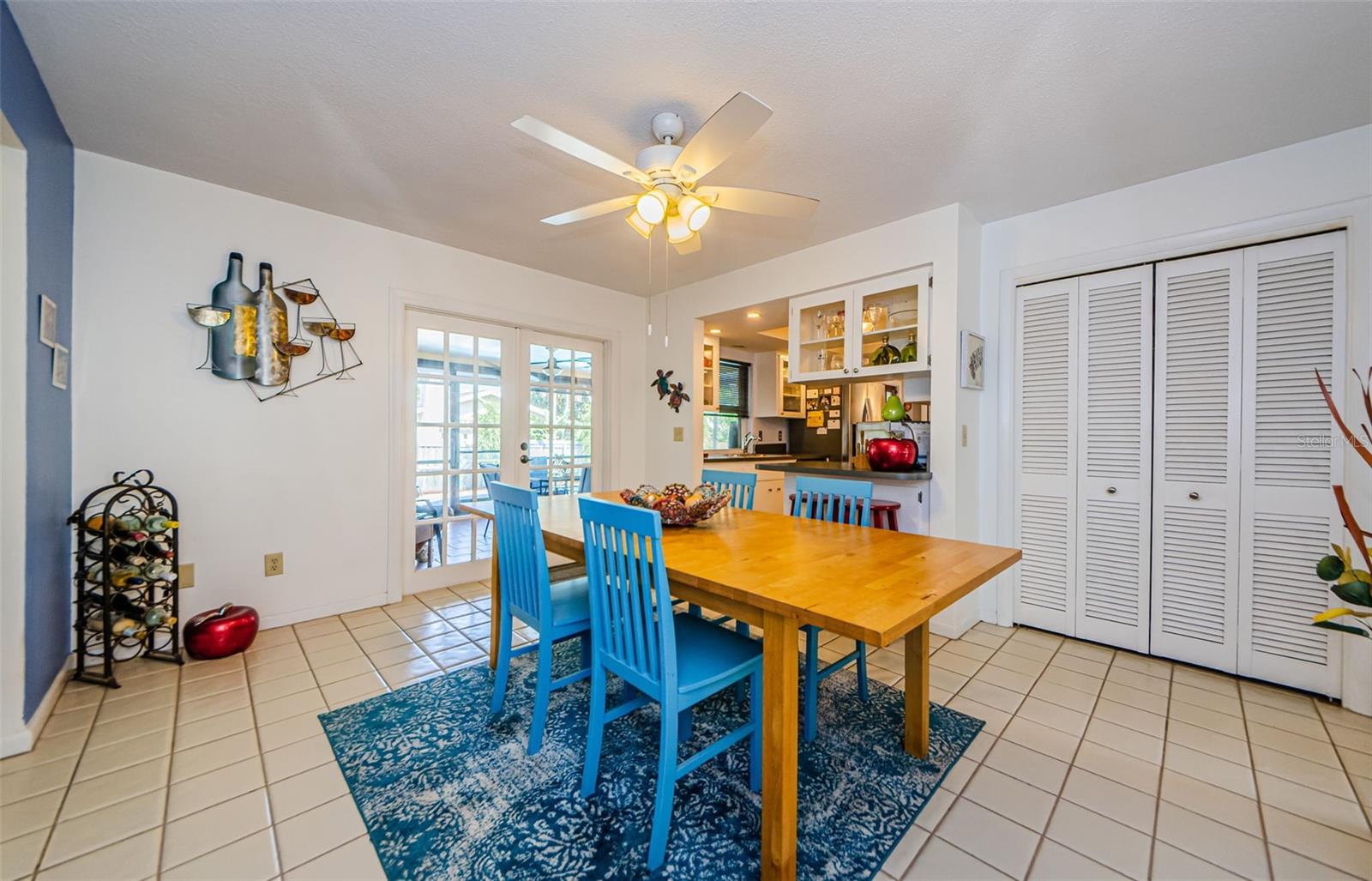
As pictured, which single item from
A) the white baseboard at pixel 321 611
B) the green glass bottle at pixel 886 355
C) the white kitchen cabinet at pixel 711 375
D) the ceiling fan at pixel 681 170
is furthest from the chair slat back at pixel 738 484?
the white kitchen cabinet at pixel 711 375

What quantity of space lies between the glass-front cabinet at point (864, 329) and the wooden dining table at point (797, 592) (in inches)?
60.4

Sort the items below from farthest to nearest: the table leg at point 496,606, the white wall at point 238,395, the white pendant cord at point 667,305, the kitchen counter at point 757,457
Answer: the kitchen counter at point 757,457 → the white pendant cord at point 667,305 → the white wall at point 238,395 → the table leg at point 496,606

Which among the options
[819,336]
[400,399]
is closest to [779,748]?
[819,336]

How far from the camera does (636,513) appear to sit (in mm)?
1329

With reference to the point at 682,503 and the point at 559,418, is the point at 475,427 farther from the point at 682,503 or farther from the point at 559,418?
the point at 682,503

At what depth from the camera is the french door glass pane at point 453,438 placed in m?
3.49

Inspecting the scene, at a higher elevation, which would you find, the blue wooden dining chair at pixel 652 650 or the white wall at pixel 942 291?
the white wall at pixel 942 291

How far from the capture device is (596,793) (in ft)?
5.19

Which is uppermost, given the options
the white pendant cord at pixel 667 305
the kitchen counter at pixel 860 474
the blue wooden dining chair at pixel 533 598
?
the white pendant cord at pixel 667 305

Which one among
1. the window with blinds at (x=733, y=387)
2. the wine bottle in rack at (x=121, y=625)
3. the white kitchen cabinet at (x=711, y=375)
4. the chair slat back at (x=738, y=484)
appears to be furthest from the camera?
the window with blinds at (x=733, y=387)

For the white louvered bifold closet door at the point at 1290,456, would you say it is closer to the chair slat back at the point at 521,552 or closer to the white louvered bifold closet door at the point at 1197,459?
the white louvered bifold closet door at the point at 1197,459

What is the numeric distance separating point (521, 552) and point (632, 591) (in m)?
0.69

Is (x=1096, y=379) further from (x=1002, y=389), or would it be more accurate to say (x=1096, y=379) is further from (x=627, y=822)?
(x=627, y=822)

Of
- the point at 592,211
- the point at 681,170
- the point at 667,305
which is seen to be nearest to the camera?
the point at 681,170
